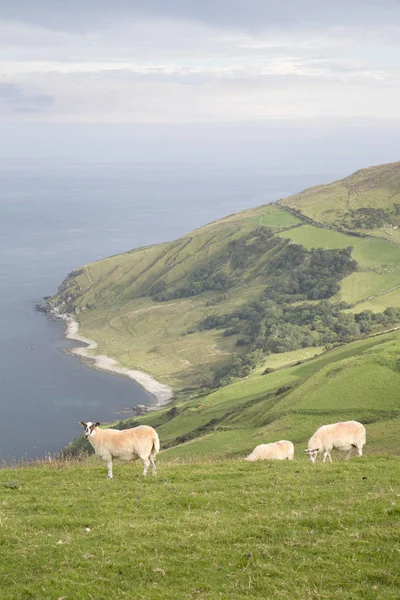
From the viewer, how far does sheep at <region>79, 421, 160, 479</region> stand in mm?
21891

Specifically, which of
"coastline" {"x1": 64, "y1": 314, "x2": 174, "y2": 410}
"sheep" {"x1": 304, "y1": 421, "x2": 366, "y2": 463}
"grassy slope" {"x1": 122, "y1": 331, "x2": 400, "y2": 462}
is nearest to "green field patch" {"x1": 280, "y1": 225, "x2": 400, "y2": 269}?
"coastline" {"x1": 64, "y1": 314, "x2": 174, "y2": 410}

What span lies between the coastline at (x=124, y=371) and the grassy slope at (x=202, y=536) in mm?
109024

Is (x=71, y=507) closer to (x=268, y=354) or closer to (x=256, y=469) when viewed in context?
(x=256, y=469)

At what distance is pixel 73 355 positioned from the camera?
173625mm

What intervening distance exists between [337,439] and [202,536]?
14179 millimetres

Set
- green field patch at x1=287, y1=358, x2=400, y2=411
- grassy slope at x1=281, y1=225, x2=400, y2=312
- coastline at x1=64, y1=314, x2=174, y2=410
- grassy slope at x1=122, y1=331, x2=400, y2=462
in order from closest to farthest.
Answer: grassy slope at x1=122, y1=331, x2=400, y2=462 → green field patch at x1=287, y1=358, x2=400, y2=411 → coastline at x1=64, y1=314, x2=174, y2=410 → grassy slope at x1=281, y1=225, x2=400, y2=312

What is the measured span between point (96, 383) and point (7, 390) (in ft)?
69.0

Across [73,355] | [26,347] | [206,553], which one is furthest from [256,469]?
[26,347]

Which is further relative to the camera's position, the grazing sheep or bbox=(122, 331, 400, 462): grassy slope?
bbox=(122, 331, 400, 462): grassy slope

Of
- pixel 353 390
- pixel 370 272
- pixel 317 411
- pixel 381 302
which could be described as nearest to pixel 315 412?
pixel 317 411

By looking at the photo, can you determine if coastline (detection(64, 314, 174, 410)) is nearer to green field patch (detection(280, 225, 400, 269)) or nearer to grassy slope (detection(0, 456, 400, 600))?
green field patch (detection(280, 225, 400, 269))

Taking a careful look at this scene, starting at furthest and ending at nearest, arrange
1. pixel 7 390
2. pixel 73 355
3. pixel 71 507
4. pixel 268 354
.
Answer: pixel 73 355 → pixel 7 390 → pixel 268 354 → pixel 71 507

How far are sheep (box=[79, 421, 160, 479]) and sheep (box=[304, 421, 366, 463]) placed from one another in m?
8.30

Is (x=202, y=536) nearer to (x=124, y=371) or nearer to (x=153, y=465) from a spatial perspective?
(x=153, y=465)
